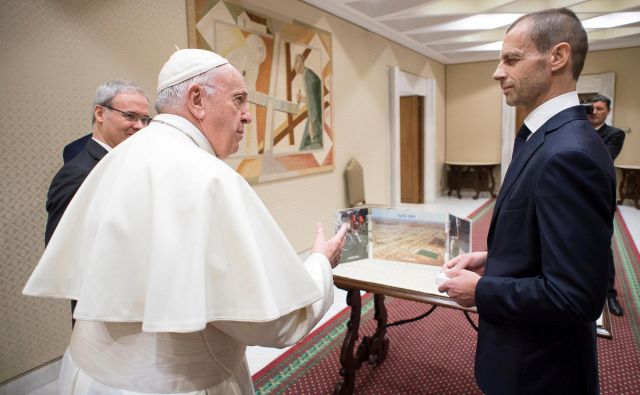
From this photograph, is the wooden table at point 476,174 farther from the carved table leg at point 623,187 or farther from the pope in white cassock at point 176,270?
the pope in white cassock at point 176,270

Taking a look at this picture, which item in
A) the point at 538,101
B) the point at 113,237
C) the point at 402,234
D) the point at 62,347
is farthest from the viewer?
the point at 62,347

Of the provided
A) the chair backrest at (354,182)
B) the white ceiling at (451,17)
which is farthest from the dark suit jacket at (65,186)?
the chair backrest at (354,182)

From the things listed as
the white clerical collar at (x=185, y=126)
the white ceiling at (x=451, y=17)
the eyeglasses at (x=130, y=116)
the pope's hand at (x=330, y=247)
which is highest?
the white ceiling at (x=451, y=17)

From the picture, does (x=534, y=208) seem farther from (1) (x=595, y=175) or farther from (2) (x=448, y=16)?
(2) (x=448, y=16)

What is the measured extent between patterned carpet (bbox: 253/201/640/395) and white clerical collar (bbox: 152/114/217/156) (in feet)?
5.89

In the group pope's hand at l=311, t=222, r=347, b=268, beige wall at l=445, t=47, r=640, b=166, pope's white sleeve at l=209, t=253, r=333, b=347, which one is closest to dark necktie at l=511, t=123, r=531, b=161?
pope's hand at l=311, t=222, r=347, b=268

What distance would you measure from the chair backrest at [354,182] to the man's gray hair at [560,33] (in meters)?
4.31

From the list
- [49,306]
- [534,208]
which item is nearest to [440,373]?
[534,208]

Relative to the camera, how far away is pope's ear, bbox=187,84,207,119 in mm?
1130

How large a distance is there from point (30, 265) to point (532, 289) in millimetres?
2655

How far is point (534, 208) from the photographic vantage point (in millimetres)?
1081

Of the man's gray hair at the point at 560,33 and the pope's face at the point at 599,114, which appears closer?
the man's gray hair at the point at 560,33

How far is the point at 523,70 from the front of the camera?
118cm

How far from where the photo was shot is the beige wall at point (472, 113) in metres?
9.09
